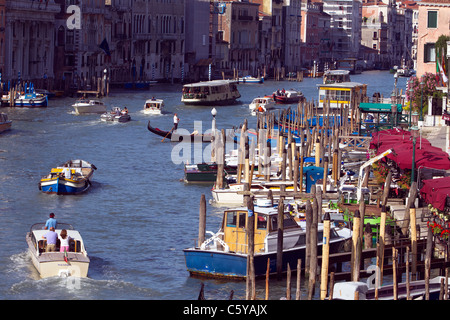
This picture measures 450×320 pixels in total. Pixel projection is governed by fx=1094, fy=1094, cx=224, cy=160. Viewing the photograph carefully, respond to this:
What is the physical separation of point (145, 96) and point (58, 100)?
20.5 ft

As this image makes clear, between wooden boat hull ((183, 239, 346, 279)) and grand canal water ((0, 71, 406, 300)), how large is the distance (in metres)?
0.15

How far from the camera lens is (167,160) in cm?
3350

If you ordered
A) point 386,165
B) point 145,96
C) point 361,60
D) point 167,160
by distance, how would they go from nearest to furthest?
1. point 386,165
2. point 167,160
3. point 145,96
4. point 361,60

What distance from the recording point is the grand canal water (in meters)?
16.7

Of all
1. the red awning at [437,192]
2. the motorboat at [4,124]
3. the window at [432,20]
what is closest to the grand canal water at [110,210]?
the motorboat at [4,124]

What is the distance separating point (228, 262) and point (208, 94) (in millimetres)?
40160

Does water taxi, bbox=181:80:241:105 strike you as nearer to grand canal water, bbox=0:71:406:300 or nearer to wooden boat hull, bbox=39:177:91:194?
grand canal water, bbox=0:71:406:300

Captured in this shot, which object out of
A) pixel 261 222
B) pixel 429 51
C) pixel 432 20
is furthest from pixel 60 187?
pixel 432 20

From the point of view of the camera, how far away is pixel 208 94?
56562 mm

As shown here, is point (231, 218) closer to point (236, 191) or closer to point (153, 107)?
point (236, 191)

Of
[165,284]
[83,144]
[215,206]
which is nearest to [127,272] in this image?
[165,284]

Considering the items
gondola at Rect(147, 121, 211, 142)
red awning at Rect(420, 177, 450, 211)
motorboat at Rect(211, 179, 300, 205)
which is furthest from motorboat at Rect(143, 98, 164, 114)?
red awning at Rect(420, 177, 450, 211)

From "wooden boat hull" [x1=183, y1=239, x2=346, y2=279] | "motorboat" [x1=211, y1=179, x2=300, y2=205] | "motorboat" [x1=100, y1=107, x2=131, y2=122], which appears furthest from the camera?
"motorboat" [x1=100, y1=107, x2=131, y2=122]
